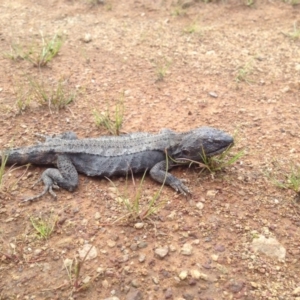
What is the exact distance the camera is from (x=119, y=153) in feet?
14.8

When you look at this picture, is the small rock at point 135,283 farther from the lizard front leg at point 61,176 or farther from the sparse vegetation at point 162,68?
the sparse vegetation at point 162,68

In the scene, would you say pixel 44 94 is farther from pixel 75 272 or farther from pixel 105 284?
pixel 105 284

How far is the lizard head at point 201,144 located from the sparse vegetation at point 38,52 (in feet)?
9.16

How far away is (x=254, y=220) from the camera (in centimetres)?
383

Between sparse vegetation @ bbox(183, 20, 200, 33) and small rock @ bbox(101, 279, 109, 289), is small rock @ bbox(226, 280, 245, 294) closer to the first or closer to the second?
small rock @ bbox(101, 279, 109, 289)

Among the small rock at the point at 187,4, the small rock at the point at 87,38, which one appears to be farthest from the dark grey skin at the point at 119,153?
the small rock at the point at 187,4

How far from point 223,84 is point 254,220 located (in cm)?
271

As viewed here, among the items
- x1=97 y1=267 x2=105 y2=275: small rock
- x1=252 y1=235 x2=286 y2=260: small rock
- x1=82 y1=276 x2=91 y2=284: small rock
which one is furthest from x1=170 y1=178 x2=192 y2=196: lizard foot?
x1=82 y1=276 x2=91 y2=284: small rock

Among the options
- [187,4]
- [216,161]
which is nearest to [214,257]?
[216,161]

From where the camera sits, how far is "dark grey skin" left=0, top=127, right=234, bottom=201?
173 inches

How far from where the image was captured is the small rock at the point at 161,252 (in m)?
3.48

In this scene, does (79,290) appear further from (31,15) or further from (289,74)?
(31,15)

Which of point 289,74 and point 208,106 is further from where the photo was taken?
point 289,74

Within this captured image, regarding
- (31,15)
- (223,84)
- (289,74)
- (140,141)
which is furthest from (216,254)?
(31,15)
